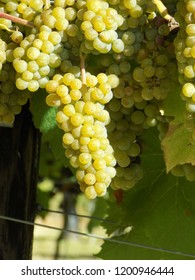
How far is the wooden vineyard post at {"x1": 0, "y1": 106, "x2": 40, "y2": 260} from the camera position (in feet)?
4.74

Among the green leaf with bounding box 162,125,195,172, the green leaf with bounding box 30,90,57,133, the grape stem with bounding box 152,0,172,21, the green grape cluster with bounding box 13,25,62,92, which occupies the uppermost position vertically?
the grape stem with bounding box 152,0,172,21

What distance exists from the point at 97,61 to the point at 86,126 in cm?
20

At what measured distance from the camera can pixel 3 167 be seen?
1445 millimetres

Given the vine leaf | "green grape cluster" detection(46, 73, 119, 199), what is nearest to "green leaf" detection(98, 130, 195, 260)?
the vine leaf

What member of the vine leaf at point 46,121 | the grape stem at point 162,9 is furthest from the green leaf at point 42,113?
the grape stem at point 162,9

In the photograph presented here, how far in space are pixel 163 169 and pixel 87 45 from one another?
0.56 meters

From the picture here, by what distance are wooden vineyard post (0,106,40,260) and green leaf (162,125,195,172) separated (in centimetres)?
41

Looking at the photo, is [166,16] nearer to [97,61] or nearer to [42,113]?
[97,61]

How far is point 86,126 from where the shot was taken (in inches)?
38.4

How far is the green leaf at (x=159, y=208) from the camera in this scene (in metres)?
1.46

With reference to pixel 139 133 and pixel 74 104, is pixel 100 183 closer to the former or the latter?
pixel 74 104

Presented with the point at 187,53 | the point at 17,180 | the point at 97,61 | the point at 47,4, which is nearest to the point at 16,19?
the point at 47,4

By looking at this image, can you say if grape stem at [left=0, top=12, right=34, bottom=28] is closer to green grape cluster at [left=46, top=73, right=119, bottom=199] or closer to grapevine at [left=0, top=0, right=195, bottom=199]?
grapevine at [left=0, top=0, right=195, bottom=199]

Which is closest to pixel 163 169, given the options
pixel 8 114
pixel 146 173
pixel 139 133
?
pixel 146 173
